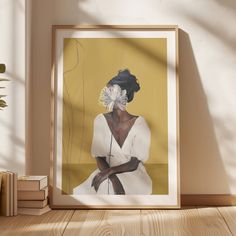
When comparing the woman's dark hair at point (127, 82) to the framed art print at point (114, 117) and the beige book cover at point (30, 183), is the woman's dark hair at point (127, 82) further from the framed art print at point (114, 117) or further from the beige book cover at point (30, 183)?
the beige book cover at point (30, 183)

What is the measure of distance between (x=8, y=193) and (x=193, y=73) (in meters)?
1.34

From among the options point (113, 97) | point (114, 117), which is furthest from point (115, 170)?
point (113, 97)

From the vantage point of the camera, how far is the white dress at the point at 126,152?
13.1 ft

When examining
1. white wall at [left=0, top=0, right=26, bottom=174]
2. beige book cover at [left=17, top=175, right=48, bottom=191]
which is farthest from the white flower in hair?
beige book cover at [left=17, top=175, right=48, bottom=191]

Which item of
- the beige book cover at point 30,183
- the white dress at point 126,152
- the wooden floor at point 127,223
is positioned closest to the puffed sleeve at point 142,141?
the white dress at point 126,152

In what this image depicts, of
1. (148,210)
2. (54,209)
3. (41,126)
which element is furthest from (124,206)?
(41,126)

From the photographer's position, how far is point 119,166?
13.1 feet

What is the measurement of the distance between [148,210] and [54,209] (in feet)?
1.86

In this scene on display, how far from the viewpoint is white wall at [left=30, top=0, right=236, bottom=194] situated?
4.04 m

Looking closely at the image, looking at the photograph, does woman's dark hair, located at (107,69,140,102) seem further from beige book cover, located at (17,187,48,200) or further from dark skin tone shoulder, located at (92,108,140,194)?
beige book cover, located at (17,187,48,200)

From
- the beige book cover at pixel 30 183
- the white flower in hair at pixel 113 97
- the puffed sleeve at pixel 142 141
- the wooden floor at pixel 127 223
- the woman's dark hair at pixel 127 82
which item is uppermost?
the woman's dark hair at pixel 127 82

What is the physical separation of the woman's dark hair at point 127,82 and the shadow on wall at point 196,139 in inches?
11.5

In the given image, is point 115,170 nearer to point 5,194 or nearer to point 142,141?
point 142,141

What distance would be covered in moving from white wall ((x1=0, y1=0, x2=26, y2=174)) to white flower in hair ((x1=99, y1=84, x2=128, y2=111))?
49cm
